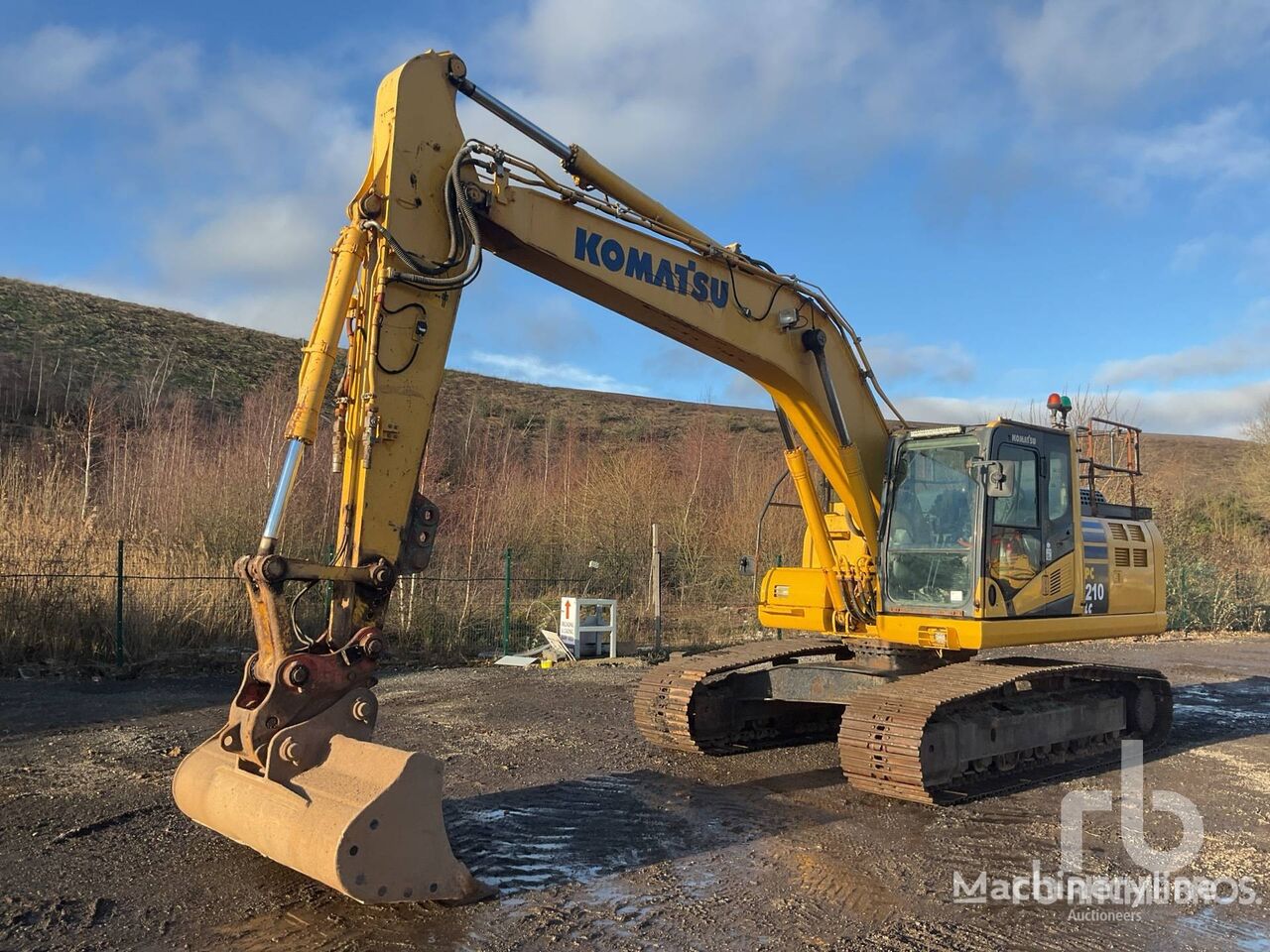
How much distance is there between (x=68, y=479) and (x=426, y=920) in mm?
12053

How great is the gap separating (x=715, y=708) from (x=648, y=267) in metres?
3.74

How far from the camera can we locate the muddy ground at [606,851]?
443 centimetres

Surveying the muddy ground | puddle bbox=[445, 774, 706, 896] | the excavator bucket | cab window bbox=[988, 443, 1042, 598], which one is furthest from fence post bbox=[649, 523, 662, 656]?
the excavator bucket

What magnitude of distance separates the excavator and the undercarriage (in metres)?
0.02

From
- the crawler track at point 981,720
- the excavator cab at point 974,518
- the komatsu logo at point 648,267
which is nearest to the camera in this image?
the komatsu logo at point 648,267

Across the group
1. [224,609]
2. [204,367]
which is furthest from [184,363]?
[224,609]

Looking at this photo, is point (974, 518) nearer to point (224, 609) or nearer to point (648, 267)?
point (648, 267)

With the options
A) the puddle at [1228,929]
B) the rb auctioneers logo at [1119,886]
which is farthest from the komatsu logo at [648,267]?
the puddle at [1228,929]

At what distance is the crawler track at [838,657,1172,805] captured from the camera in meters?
6.64

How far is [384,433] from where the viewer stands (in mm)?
5191

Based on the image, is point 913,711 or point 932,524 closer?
→ point 913,711

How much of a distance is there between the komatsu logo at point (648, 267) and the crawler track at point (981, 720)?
313cm

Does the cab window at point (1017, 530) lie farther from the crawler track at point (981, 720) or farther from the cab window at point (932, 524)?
the crawler track at point (981, 720)

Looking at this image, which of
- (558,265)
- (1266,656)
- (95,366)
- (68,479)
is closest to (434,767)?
(558,265)
